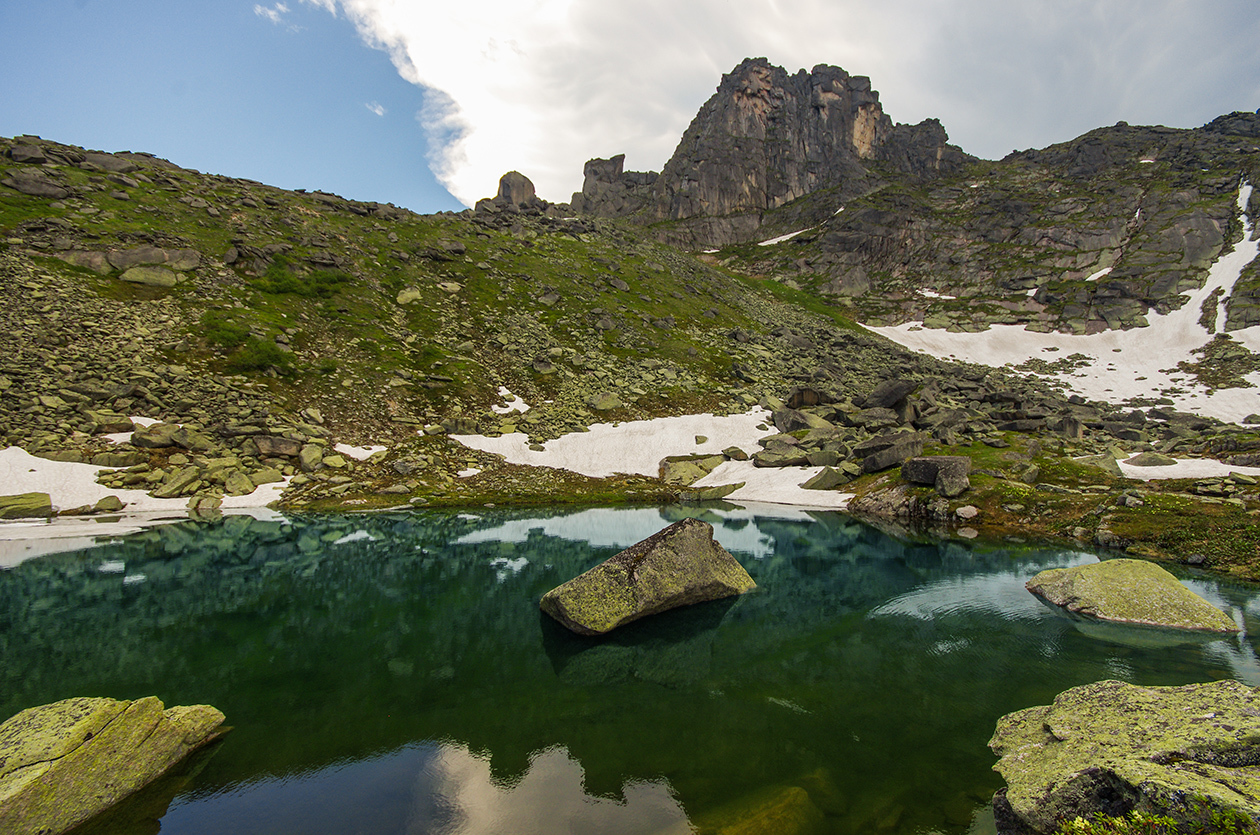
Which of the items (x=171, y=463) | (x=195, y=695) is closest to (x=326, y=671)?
(x=195, y=695)

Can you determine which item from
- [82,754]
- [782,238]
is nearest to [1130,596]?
[82,754]

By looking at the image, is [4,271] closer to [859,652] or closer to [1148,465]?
[859,652]

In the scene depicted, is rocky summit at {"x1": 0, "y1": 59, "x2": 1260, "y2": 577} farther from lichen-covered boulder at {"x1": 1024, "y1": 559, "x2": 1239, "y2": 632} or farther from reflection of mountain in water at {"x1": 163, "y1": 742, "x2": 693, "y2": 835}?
reflection of mountain in water at {"x1": 163, "y1": 742, "x2": 693, "y2": 835}

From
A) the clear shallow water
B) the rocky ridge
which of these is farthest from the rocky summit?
the clear shallow water

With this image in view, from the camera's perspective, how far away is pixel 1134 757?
23.3 ft

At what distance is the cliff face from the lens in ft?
596

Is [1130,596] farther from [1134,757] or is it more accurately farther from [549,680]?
[549,680]

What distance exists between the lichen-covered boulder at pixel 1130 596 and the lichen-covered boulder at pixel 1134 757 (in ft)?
34.0

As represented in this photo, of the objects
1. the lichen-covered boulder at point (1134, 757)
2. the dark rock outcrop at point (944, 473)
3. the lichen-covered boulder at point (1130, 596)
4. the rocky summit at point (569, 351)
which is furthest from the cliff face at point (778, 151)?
the lichen-covered boulder at point (1134, 757)

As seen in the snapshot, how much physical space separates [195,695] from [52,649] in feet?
22.2

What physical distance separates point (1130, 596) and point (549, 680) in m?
21.6

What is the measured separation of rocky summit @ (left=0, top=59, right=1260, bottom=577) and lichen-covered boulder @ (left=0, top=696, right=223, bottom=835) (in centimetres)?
3084

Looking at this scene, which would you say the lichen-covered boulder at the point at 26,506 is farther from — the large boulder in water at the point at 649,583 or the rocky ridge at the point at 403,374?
the large boulder in water at the point at 649,583

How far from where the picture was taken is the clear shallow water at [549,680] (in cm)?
879
